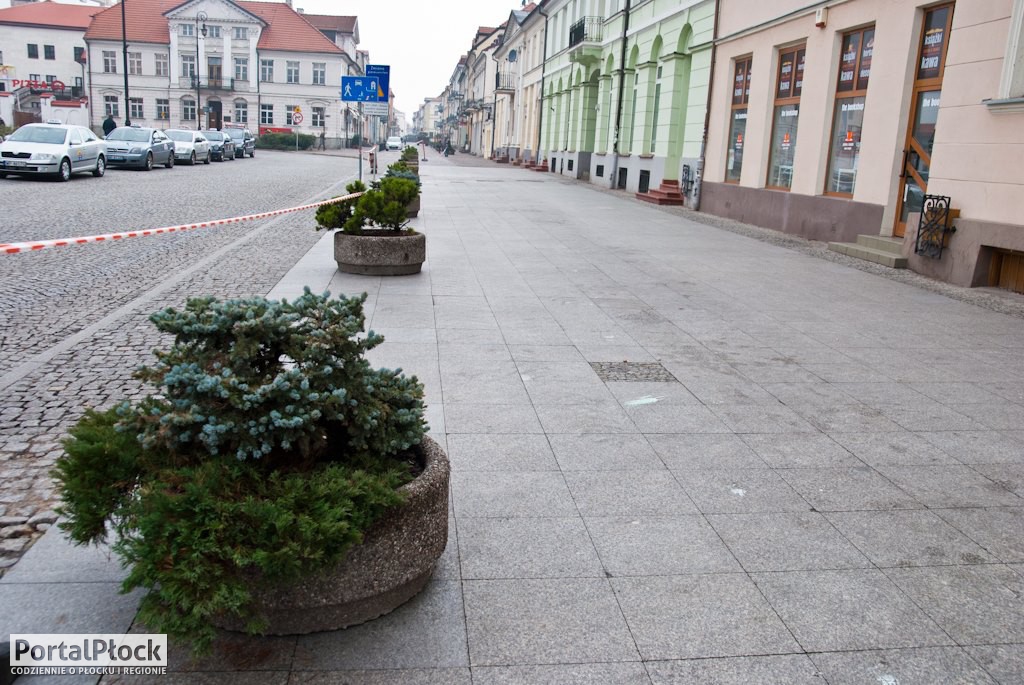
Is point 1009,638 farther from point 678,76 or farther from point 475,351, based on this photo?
point 678,76

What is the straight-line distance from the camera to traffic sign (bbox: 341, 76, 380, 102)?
19.9 m

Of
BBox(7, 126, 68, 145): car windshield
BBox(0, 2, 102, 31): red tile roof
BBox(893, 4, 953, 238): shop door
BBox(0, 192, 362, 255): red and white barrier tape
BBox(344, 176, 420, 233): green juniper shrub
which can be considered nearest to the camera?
BBox(0, 192, 362, 255): red and white barrier tape

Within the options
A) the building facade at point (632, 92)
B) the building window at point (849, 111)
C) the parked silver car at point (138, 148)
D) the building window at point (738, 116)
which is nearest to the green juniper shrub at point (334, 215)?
the building window at point (849, 111)

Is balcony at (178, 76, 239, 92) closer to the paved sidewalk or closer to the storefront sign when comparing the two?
the storefront sign

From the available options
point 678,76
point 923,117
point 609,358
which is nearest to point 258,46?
point 678,76

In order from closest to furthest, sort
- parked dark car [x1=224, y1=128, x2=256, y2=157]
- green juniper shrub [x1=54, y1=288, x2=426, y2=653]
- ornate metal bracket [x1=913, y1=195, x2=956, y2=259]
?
green juniper shrub [x1=54, y1=288, x2=426, y2=653], ornate metal bracket [x1=913, y1=195, x2=956, y2=259], parked dark car [x1=224, y1=128, x2=256, y2=157]

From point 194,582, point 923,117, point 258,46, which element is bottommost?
point 194,582

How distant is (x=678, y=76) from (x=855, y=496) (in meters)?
22.1

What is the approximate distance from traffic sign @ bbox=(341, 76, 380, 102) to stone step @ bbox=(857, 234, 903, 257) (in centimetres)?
1123

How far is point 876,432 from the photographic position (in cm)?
542

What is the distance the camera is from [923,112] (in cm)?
Answer: 1348

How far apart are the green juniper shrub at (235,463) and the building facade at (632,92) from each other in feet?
69.8

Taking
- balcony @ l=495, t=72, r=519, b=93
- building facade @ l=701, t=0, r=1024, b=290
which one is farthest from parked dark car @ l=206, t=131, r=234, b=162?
building facade @ l=701, t=0, r=1024, b=290

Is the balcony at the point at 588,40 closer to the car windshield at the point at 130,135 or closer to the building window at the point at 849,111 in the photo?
the car windshield at the point at 130,135
